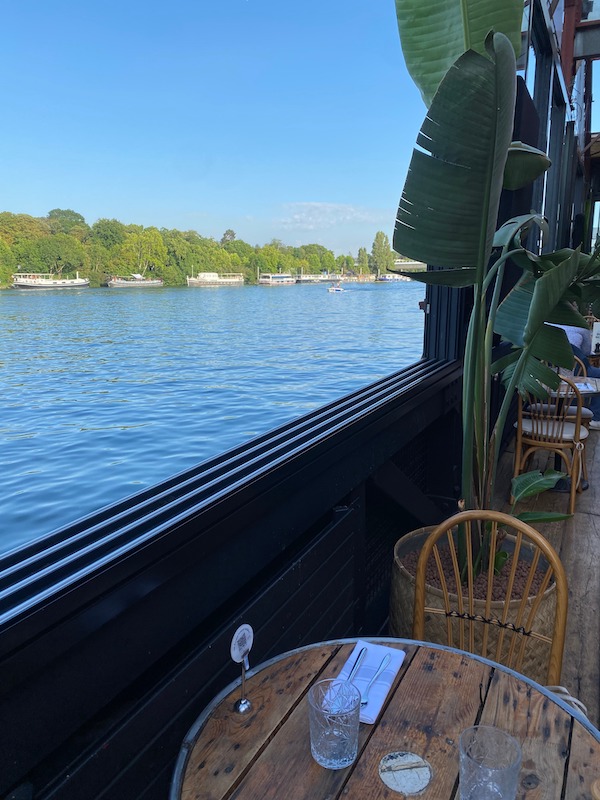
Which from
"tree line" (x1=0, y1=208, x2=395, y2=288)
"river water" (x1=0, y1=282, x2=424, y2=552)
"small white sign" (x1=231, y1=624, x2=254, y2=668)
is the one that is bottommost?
"river water" (x1=0, y1=282, x2=424, y2=552)

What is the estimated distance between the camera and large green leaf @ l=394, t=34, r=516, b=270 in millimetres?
1307

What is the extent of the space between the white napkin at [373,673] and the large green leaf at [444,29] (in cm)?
162

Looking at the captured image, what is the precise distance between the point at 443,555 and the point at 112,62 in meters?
2.81

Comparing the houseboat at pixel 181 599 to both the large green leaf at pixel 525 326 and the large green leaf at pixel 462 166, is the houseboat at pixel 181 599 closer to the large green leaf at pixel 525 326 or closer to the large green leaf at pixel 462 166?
the large green leaf at pixel 462 166

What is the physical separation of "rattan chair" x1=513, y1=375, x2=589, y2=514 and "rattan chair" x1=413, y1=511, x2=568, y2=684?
4.35 feet

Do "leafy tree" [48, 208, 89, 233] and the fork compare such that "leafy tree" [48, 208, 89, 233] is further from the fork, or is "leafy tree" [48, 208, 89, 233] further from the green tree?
the fork

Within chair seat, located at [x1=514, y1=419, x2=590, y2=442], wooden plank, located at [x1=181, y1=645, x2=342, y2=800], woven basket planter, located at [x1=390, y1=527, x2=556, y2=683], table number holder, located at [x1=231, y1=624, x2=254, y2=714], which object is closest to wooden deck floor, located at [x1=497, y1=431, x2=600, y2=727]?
woven basket planter, located at [x1=390, y1=527, x2=556, y2=683]

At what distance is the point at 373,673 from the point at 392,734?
15cm

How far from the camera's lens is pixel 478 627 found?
169 cm

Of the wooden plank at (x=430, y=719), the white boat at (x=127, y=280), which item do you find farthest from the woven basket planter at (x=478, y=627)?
the white boat at (x=127, y=280)

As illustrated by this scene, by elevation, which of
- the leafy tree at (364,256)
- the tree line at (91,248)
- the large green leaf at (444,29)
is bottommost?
the tree line at (91,248)

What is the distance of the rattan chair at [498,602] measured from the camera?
136 centimetres

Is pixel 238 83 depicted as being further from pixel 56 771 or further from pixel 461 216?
pixel 56 771

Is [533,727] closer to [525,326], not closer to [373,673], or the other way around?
[373,673]
